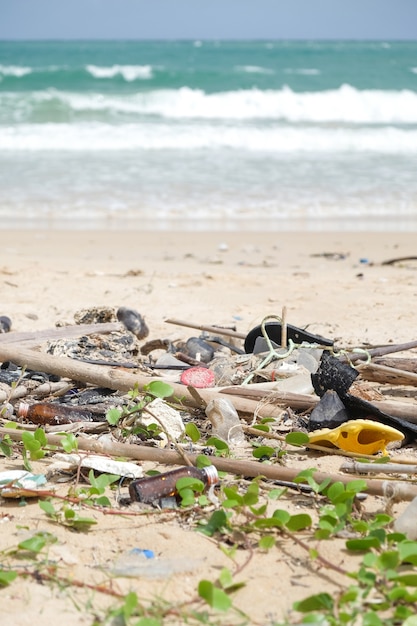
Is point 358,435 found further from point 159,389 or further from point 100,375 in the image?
point 100,375

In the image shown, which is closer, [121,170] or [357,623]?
[357,623]

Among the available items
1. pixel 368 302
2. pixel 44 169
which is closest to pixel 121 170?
pixel 44 169

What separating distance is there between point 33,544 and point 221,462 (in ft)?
2.35

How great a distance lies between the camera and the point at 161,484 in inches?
94.6

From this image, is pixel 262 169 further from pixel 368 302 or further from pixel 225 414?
pixel 225 414

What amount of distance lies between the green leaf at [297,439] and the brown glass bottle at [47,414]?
856 millimetres

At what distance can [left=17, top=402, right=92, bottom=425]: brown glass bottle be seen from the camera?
3.08 m

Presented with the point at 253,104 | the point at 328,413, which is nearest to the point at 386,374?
the point at 328,413

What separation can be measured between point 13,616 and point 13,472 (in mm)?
761

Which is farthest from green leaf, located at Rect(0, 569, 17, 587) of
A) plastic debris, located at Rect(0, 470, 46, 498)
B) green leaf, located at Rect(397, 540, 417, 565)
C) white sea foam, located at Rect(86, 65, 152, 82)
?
white sea foam, located at Rect(86, 65, 152, 82)

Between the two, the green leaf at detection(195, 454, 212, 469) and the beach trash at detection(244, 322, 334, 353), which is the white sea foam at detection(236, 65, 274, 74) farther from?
the green leaf at detection(195, 454, 212, 469)

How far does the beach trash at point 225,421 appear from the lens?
2953 millimetres

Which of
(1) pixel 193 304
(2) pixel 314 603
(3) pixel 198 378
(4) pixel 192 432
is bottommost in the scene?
(1) pixel 193 304

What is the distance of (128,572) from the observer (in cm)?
200
